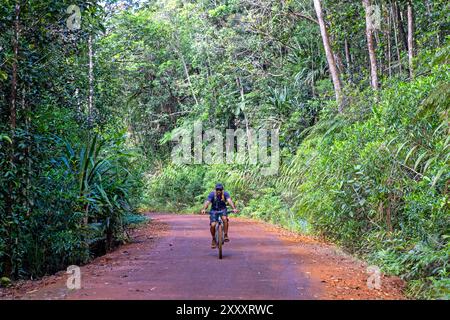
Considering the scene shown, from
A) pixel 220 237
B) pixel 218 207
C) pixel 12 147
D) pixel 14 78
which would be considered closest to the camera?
pixel 12 147

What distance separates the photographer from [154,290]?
737 centimetres

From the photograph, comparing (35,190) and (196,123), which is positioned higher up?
(196,123)

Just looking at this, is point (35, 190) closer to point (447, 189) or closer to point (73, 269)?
point (73, 269)

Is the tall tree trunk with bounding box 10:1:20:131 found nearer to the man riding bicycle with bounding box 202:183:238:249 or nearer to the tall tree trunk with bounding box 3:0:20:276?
the tall tree trunk with bounding box 3:0:20:276

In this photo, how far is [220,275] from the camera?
8.71 metres

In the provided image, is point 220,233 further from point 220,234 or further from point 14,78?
point 14,78

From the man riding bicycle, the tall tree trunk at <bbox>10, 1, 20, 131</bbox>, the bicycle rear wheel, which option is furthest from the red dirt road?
the tall tree trunk at <bbox>10, 1, 20, 131</bbox>

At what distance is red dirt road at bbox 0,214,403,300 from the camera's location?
283 inches

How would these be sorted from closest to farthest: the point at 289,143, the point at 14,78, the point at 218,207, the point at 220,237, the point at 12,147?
the point at 12,147 < the point at 14,78 < the point at 220,237 < the point at 218,207 < the point at 289,143

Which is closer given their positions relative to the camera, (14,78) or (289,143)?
(14,78)

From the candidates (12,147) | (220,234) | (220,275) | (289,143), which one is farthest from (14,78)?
(289,143)

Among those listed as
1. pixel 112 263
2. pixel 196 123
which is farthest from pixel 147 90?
pixel 112 263

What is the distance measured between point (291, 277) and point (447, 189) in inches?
114
